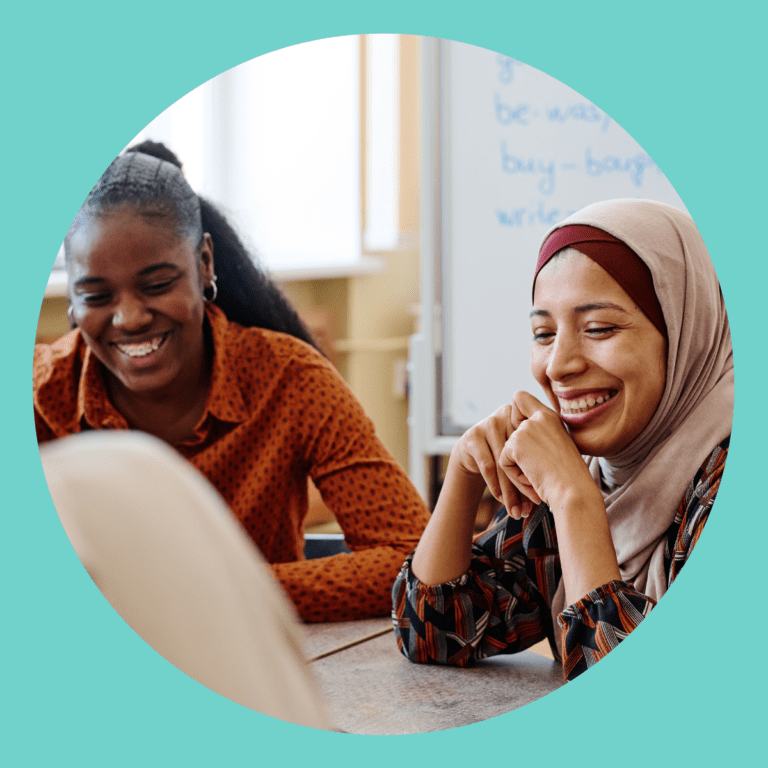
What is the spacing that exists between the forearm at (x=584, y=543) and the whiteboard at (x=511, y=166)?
0.50 ft

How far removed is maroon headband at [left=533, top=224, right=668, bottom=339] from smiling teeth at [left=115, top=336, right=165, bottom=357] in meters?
0.50

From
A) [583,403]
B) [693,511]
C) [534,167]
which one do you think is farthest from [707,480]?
[534,167]

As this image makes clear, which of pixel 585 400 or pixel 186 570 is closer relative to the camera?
pixel 186 570

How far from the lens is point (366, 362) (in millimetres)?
1008

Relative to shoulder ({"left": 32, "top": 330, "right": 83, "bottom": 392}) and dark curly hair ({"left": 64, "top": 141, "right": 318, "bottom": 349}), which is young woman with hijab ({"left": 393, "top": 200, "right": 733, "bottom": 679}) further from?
shoulder ({"left": 32, "top": 330, "right": 83, "bottom": 392})

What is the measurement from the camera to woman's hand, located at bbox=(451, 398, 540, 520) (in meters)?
0.97

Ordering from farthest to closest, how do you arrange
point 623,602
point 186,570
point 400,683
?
point 400,683 → point 623,602 → point 186,570

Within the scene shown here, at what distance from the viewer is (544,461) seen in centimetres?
94

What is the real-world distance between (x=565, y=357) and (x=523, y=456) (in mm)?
119

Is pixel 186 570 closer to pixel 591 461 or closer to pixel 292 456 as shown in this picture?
pixel 292 456

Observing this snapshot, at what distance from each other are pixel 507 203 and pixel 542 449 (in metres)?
0.30

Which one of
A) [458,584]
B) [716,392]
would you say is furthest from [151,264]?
[716,392]

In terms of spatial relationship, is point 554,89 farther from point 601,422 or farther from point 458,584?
point 458,584

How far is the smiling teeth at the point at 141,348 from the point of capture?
1008 mm
